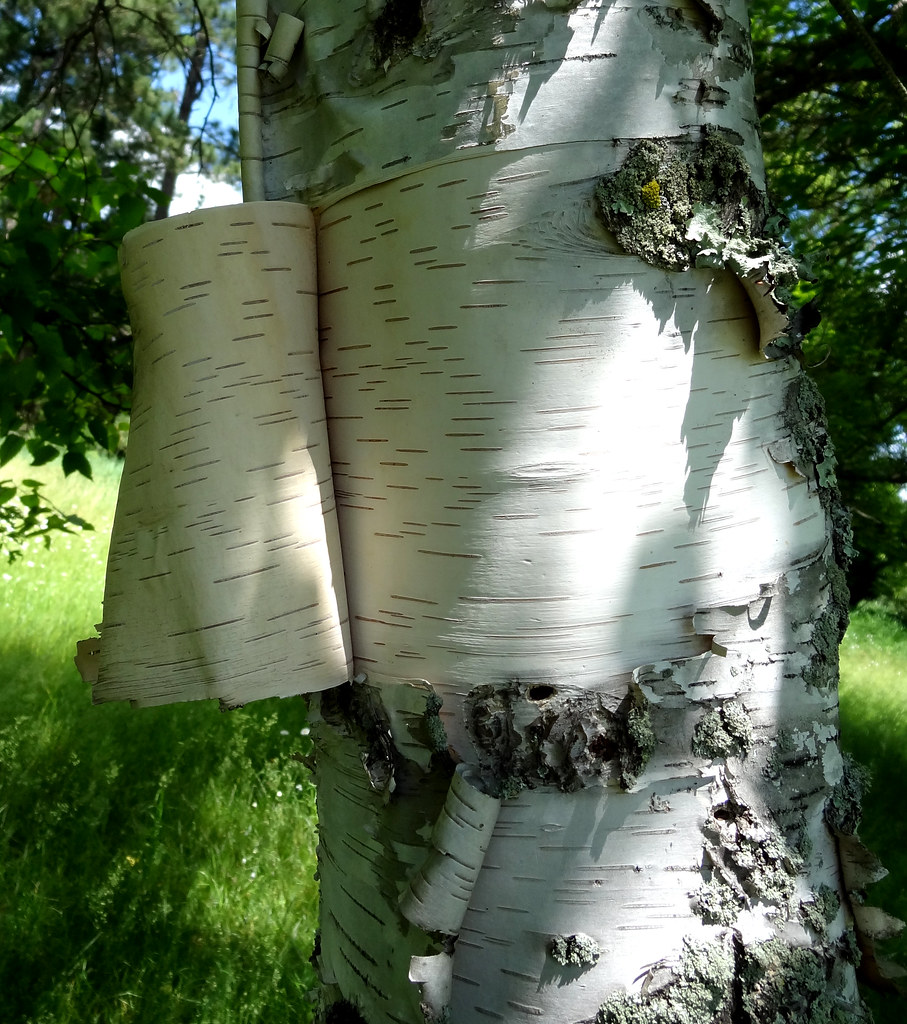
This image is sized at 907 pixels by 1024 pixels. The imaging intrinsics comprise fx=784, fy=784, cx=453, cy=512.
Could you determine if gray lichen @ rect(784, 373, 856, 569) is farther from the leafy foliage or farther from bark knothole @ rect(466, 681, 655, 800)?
the leafy foliage

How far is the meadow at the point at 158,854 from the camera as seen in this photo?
2.20 metres

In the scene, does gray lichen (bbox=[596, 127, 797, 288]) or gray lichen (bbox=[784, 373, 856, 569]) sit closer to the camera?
gray lichen (bbox=[596, 127, 797, 288])

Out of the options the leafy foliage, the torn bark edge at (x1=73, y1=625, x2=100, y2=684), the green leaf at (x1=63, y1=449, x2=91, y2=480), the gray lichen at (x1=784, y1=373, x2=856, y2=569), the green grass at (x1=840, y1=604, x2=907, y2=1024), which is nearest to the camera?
the gray lichen at (x1=784, y1=373, x2=856, y2=569)

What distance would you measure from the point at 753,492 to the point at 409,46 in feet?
2.17

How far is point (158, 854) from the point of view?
2719 mm

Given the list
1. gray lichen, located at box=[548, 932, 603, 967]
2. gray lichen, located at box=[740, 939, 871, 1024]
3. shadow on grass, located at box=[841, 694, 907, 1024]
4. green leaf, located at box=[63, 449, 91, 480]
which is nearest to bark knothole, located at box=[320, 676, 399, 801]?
gray lichen, located at box=[548, 932, 603, 967]

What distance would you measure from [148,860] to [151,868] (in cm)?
8

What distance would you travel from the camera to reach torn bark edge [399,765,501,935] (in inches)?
34.2

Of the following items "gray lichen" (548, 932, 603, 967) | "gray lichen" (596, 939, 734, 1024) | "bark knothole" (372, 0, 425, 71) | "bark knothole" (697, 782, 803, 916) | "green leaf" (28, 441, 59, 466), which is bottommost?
"gray lichen" (596, 939, 734, 1024)

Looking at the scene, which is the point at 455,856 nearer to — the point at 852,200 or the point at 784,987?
the point at 784,987

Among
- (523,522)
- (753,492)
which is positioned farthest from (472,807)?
(753,492)

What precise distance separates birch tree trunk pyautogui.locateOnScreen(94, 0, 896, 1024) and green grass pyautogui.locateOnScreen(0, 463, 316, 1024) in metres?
1.37

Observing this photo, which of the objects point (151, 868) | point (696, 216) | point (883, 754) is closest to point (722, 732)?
point (696, 216)

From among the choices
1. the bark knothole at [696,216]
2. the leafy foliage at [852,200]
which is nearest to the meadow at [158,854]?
the bark knothole at [696,216]
